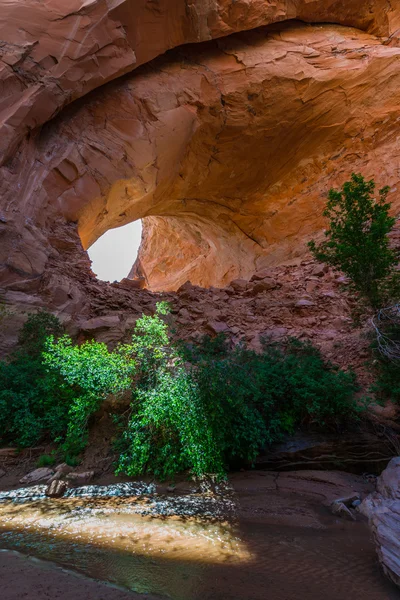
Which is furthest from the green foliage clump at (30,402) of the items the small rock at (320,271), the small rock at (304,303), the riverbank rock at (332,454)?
the small rock at (320,271)

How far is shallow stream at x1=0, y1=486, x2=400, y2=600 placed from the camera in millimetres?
2688

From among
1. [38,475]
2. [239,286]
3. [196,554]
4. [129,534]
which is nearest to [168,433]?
[129,534]

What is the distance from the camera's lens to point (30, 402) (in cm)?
638

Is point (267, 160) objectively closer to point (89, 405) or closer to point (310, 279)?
point (310, 279)

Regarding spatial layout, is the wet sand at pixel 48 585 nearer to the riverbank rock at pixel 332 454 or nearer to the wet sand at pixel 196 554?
the wet sand at pixel 196 554

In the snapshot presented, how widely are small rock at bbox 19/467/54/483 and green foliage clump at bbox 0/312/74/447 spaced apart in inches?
28.9

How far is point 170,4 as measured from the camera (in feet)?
33.5

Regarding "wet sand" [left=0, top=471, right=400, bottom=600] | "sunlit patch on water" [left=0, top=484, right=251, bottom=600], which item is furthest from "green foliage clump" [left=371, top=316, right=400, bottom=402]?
"sunlit patch on water" [left=0, top=484, right=251, bottom=600]

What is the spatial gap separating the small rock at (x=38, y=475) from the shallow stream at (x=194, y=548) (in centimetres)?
64

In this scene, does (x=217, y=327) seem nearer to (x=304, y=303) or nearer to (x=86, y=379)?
(x=304, y=303)

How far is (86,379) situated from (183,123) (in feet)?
31.4

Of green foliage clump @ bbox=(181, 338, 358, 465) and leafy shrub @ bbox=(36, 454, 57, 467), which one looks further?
leafy shrub @ bbox=(36, 454, 57, 467)

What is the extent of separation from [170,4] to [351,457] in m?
13.4

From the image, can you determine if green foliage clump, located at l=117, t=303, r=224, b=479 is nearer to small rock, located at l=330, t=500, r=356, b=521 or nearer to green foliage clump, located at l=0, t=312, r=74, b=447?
green foliage clump, located at l=0, t=312, r=74, b=447
